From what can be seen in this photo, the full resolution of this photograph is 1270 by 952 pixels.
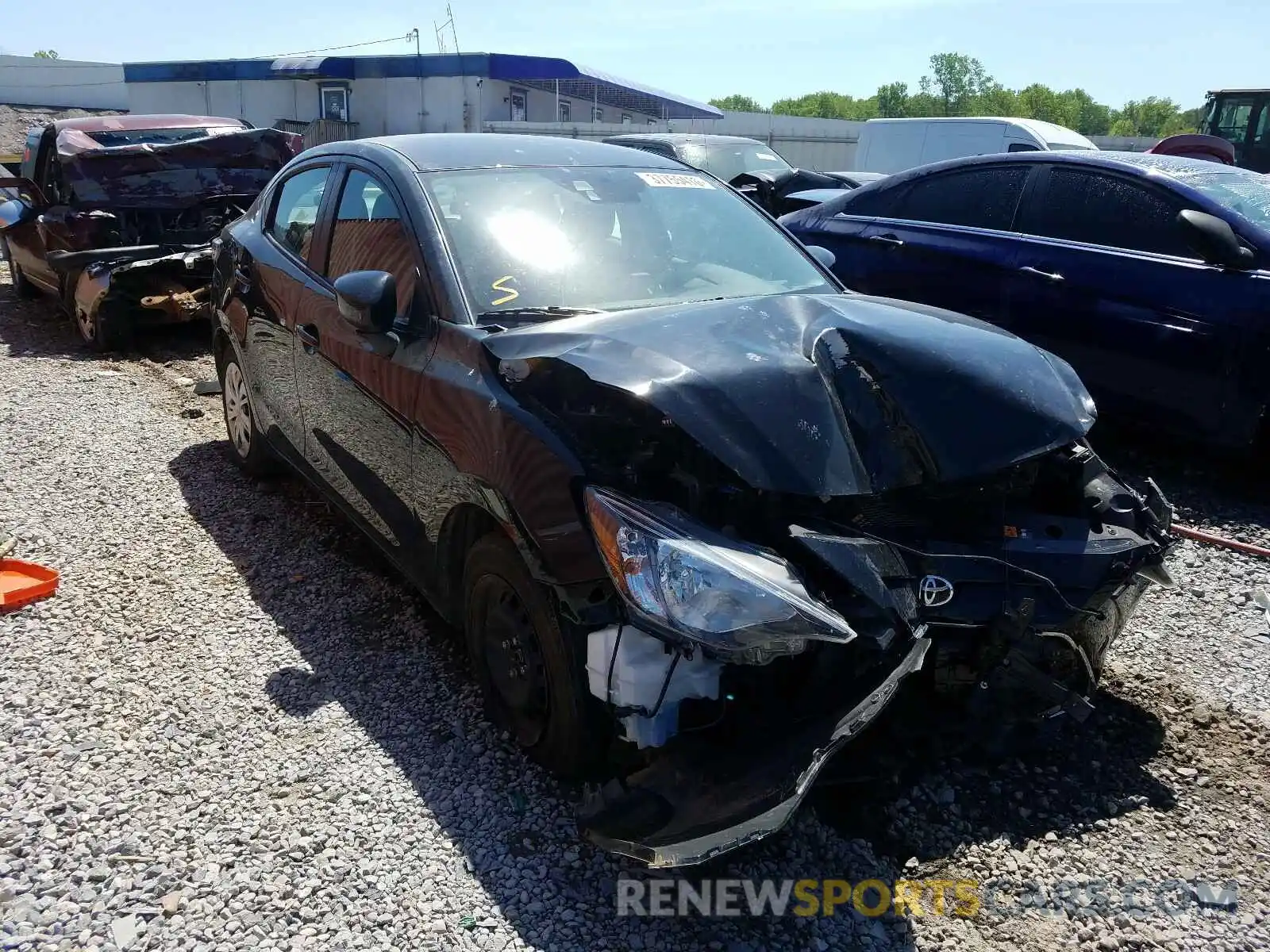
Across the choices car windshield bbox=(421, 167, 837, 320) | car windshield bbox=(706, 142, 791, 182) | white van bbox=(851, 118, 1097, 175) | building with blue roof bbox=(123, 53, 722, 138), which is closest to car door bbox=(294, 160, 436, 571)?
car windshield bbox=(421, 167, 837, 320)

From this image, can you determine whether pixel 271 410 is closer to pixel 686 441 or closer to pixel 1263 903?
pixel 686 441

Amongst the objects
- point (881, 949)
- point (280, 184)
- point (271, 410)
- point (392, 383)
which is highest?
point (280, 184)

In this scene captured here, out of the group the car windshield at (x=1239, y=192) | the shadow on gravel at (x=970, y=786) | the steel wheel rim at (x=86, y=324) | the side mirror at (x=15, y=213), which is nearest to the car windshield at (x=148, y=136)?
the side mirror at (x=15, y=213)

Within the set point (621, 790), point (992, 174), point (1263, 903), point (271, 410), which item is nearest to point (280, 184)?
point (271, 410)

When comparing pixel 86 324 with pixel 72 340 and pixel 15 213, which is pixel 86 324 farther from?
pixel 15 213

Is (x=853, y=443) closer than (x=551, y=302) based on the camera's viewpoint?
Yes

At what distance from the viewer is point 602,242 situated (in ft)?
11.5

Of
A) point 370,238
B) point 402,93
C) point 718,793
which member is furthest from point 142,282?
point 402,93

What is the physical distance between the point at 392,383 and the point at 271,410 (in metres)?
1.62

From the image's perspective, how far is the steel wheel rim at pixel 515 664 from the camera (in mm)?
2758

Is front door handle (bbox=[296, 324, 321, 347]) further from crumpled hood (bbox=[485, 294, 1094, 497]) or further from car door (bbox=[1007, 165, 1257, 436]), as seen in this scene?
car door (bbox=[1007, 165, 1257, 436])

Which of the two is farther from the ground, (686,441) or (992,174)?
(992,174)

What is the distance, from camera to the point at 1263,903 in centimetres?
250

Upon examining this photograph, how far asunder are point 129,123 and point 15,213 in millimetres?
1384
